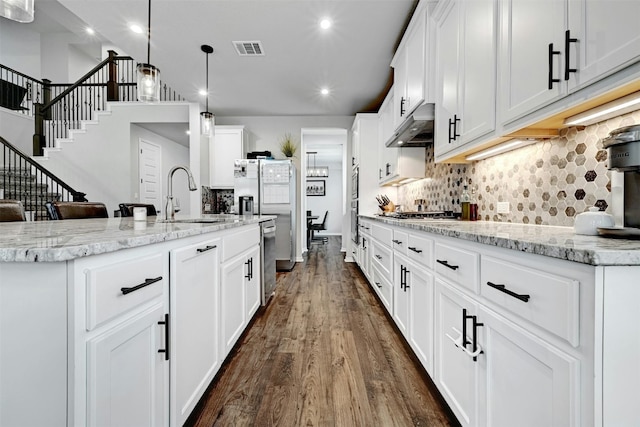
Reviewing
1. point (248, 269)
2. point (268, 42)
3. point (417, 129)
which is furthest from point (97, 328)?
point (268, 42)

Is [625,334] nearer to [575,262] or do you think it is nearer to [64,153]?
[575,262]

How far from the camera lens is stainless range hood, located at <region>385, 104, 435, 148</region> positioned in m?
2.55

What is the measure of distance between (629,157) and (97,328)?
1.56 metres

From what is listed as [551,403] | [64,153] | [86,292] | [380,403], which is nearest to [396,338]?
[380,403]

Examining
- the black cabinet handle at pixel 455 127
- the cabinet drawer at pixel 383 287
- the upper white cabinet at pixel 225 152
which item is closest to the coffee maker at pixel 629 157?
the black cabinet handle at pixel 455 127

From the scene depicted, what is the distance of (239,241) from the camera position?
7.25 ft

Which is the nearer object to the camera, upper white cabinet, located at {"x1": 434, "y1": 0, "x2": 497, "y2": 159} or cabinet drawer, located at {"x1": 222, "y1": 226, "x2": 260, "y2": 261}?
upper white cabinet, located at {"x1": 434, "y1": 0, "x2": 497, "y2": 159}

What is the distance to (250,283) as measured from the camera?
2576 mm

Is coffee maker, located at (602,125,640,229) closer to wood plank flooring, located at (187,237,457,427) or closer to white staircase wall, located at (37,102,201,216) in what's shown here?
wood plank flooring, located at (187,237,457,427)

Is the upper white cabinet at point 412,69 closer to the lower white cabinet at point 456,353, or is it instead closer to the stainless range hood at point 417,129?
the stainless range hood at point 417,129

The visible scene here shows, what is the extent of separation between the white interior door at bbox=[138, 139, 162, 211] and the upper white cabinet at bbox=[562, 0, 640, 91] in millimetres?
7124

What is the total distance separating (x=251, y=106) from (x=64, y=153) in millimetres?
4036

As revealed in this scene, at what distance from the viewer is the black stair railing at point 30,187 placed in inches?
200

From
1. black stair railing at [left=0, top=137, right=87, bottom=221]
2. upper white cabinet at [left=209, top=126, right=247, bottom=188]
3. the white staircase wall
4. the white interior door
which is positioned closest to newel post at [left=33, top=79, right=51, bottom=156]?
the white staircase wall
